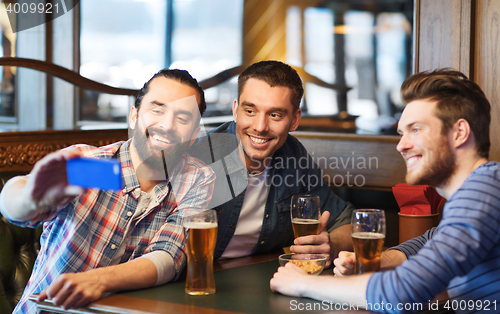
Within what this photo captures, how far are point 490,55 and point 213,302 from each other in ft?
5.32

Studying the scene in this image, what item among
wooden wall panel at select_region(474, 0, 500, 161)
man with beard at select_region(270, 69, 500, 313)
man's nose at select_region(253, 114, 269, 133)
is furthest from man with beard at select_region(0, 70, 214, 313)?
wooden wall panel at select_region(474, 0, 500, 161)

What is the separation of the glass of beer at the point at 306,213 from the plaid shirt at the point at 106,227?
0.29m

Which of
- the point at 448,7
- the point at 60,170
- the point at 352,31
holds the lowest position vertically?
the point at 60,170

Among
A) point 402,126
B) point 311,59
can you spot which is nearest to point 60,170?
point 402,126

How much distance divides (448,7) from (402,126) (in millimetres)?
1183

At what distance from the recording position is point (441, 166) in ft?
4.02

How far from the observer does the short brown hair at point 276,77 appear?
1.85 metres

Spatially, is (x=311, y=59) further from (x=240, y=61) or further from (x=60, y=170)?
(x=60, y=170)

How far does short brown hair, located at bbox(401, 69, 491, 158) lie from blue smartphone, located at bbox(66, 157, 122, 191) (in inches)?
30.3

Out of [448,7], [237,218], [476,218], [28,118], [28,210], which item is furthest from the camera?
[28,118]

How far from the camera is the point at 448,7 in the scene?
7.23ft

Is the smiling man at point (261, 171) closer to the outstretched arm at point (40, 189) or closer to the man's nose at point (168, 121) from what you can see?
the man's nose at point (168, 121)

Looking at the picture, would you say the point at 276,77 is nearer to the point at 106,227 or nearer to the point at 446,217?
the point at 106,227

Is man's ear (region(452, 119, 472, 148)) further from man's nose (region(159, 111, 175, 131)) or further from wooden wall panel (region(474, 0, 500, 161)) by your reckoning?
wooden wall panel (region(474, 0, 500, 161))
